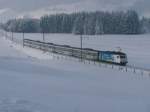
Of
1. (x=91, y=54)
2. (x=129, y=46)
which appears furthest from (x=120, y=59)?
(x=129, y=46)

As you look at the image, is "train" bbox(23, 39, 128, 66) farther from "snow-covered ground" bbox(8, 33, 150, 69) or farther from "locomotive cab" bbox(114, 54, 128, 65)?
"snow-covered ground" bbox(8, 33, 150, 69)

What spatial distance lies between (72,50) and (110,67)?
22.5m

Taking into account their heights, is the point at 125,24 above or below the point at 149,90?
above

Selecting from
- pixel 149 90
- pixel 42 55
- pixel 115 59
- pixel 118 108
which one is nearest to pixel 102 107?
pixel 118 108

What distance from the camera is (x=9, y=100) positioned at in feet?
52.5

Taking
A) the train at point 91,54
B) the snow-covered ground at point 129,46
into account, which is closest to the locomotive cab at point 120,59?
the train at point 91,54

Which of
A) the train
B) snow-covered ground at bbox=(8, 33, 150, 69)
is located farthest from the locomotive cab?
snow-covered ground at bbox=(8, 33, 150, 69)

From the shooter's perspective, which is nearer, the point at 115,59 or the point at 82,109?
the point at 82,109

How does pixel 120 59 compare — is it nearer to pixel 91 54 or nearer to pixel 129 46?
pixel 91 54

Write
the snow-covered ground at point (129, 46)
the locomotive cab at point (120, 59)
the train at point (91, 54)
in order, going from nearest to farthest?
1. the locomotive cab at point (120, 59)
2. the train at point (91, 54)
3. the snow-covered ground at point (129, 46)

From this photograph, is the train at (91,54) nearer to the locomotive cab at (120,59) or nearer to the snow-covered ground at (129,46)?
the locomotive cab at (120,59)

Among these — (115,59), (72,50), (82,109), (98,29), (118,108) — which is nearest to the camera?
(82,109)

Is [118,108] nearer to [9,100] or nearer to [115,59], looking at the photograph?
[9,100]

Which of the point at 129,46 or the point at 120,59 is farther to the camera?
the point at 129,46
